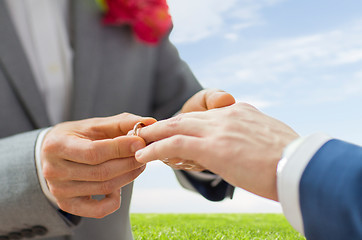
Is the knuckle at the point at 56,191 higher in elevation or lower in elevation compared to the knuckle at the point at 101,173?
lower

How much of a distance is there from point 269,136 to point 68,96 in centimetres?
114

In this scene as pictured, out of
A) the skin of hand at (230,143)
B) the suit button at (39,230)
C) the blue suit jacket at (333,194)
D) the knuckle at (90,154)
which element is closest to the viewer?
the blue suit jacket at (333,194)

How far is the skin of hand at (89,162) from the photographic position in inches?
54.4

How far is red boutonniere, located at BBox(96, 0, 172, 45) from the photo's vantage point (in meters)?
2.03

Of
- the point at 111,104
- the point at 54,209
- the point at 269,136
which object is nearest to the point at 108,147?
the point at 54,209

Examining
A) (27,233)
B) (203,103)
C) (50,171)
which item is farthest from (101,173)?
(203,103)

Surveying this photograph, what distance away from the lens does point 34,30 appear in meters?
1.96

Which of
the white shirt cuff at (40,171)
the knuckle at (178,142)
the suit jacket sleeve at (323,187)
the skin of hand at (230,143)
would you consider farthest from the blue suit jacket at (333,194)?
the white shirt cuff at (40,171)

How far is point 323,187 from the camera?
3.30 ft

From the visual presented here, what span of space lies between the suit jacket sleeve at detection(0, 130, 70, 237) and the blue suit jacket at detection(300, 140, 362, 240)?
3.24 feet

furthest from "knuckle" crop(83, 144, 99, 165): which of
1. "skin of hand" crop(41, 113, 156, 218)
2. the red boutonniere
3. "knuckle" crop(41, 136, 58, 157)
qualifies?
the red boutonniere

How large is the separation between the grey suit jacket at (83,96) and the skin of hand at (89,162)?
0.41 ft

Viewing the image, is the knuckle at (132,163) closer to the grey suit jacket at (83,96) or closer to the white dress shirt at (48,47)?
the grey suit jacket at (83,96)

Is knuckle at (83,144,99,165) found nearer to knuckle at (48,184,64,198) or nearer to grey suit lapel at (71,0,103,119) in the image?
knuckle at (48,184,64,198)
